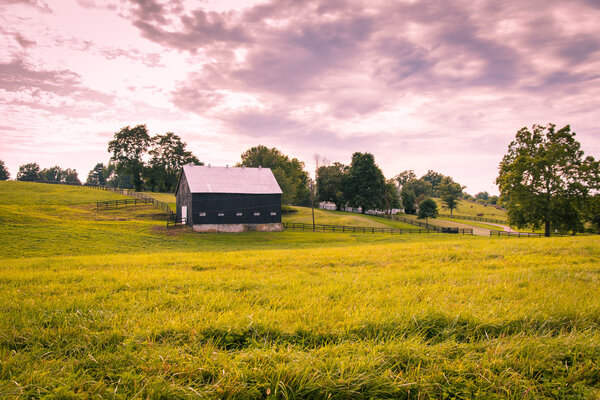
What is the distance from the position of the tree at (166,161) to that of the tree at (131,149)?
229 centimetres

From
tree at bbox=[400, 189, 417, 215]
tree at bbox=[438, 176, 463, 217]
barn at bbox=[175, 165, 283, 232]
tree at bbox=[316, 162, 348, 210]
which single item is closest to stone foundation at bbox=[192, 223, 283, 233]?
barn at bbox=[175, 165, 283, 232]

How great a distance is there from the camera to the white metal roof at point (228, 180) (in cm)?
4057

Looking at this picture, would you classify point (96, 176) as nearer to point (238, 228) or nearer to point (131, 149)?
point (131, 149)

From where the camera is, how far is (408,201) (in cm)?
9825

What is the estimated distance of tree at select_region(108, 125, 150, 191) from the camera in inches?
3162

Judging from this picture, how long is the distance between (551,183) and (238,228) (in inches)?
1591

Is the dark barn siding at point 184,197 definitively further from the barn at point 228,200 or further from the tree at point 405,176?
the tree at point 405,176

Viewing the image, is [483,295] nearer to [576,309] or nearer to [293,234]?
[576,309]

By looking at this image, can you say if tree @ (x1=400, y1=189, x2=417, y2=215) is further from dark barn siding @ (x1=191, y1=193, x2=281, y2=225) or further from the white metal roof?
dark barn siding @ (x1=191, y1=193, x2=281, y2=225)

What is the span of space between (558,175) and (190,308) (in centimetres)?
4485

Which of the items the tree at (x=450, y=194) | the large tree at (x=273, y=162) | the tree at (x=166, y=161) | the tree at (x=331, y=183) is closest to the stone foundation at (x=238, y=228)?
the large tree at (x=273, y=162)

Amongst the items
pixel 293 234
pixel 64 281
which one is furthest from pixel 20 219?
pixel 64 281

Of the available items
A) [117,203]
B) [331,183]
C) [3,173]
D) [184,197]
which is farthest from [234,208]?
[3,173]

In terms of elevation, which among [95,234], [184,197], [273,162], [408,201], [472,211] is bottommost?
[95,234]
